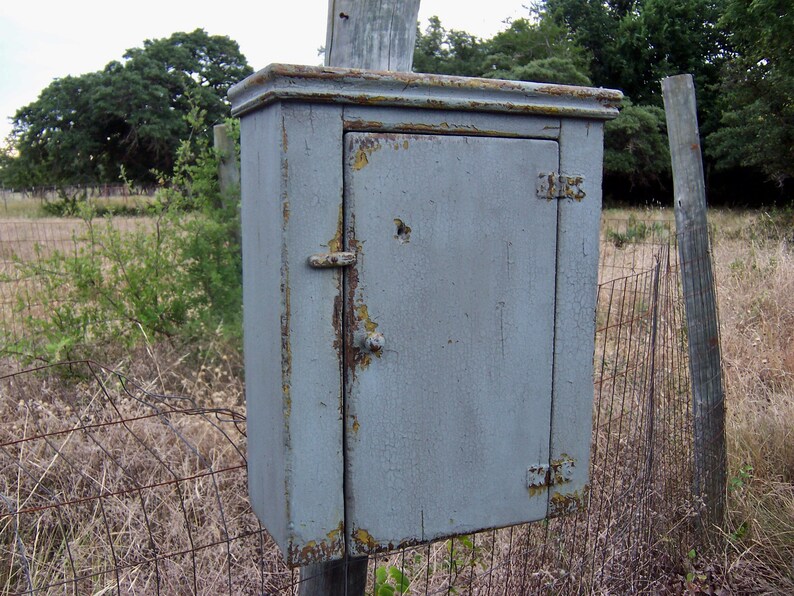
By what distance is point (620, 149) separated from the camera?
73.0ft

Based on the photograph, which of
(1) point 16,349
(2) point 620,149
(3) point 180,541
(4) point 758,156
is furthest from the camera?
(2) point 620,149

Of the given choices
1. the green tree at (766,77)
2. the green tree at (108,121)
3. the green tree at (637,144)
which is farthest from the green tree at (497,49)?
the green tree at (108,121)

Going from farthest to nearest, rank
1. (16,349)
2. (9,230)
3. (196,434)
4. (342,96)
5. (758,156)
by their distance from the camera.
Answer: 1. (758,156)
2. (9,230)
3. (16,349)
4. (196,434)
5. (342,96)

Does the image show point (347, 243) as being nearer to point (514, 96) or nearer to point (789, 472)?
point (514, 96)

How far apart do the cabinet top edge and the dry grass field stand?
986 millimetres

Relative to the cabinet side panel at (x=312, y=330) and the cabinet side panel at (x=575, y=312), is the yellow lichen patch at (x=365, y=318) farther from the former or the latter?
the cabinet side panel at (x=575, y=312)

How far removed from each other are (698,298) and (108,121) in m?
32.4

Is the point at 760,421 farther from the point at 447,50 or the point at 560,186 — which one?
the point at 447,50

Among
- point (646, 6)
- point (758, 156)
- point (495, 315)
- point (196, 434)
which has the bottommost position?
point (196, 434)

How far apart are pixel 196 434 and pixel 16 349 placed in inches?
61.0

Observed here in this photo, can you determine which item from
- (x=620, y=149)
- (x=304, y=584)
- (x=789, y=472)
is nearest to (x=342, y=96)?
(x=304, y=584)

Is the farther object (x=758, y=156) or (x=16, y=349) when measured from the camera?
(x=758, y=156)

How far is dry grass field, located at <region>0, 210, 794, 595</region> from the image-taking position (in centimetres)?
245

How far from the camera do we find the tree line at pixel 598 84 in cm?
1566
